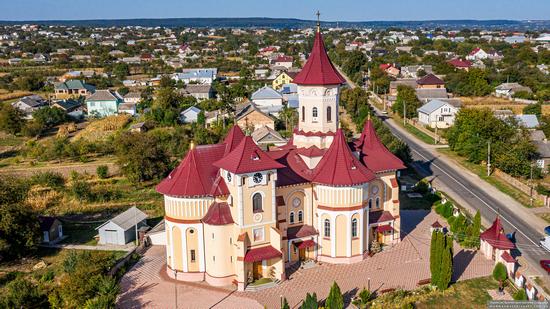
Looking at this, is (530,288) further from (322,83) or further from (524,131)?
(524,131)

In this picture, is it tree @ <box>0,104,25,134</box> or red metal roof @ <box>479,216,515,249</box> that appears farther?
tree @ <box>0,104,25,134</box>

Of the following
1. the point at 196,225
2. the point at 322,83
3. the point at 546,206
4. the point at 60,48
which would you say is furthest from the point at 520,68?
the point at 60,48

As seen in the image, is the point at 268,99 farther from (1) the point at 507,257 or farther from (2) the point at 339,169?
(1) the point at 507,257

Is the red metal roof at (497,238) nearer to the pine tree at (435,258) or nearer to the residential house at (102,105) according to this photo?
the pine tree at (435,258)

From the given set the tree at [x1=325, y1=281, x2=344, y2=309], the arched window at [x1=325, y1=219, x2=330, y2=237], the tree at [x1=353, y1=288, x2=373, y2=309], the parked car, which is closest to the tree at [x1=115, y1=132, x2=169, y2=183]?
the arched window at [x1=325, y1=219, x2=330, y2=237]

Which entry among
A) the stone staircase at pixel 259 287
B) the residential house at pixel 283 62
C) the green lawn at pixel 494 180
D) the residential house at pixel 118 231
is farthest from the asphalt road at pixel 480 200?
the residential house at pixel 283 62

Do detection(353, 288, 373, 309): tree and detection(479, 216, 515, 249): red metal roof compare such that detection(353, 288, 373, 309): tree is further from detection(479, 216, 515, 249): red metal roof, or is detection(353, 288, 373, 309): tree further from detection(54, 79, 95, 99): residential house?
detection(54, 79, 95, 99): residential house
